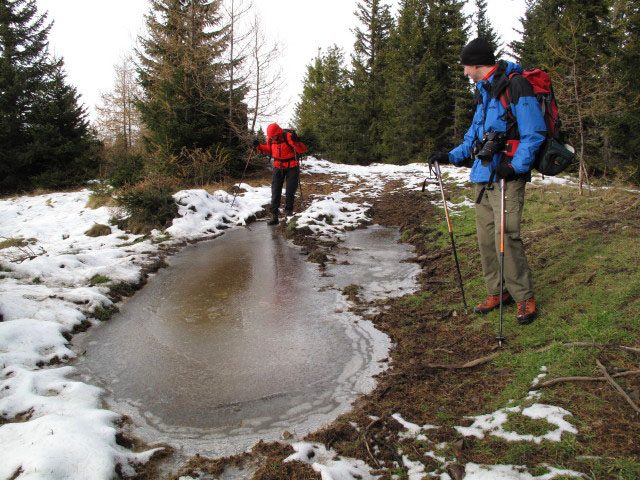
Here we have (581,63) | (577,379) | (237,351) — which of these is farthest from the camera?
(581,63)

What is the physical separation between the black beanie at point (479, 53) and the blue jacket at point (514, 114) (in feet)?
0.37

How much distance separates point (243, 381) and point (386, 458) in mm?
1447

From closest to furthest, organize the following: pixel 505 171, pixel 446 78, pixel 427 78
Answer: pixel 505 171 → pixel 427 78 → pixel 446 78

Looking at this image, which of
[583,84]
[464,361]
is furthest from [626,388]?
[583,84]

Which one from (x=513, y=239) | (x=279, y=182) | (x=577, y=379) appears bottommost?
(x=577, y=379)

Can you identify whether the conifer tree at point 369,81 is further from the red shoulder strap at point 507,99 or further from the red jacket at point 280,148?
the red shoulder strap at point 507,99

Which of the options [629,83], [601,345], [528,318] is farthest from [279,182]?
[629,83]

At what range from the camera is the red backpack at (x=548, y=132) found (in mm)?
3408

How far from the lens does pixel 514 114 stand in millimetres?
3611

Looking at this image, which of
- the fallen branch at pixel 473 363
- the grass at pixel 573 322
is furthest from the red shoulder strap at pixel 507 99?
the fallen branch at pixel 473 363

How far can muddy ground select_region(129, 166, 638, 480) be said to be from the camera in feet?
7.57

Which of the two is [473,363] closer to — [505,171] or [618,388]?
[618,388]

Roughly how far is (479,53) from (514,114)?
2.13ft

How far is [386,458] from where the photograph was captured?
2.39 m
